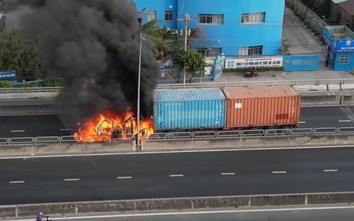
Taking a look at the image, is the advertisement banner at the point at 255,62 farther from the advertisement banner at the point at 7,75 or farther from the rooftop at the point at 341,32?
the advertisement banner at the point at 7,75

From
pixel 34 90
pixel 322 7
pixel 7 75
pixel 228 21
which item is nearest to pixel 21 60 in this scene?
pixel 7 75

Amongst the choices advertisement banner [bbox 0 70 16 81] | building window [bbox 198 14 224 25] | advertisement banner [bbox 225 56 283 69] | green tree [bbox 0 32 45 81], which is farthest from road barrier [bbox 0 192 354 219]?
building window [bbox 198 14 224 25]

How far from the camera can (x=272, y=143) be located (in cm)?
3809

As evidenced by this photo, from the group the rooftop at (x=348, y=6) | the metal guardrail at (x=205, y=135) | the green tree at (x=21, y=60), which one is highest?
the rooftop at (x=348, y=6)

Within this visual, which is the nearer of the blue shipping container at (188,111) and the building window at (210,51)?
the blue shipping container at (188,111)

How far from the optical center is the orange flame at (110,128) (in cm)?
3769

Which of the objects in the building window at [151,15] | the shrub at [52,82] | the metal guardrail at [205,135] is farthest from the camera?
the building window at [151,15]

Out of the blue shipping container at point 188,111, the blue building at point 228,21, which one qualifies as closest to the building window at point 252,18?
the blue building at point 228,21

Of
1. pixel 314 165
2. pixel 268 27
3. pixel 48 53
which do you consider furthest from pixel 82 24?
pixel 268 27

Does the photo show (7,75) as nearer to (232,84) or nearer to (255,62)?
(232,84)

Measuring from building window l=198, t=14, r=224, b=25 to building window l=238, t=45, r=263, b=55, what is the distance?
3.30 m

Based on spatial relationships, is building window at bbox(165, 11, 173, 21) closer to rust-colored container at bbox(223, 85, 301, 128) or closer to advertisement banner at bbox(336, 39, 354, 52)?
advertisement banner at bbox(336, 39, 354, 52)

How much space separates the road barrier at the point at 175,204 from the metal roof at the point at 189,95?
8.87m

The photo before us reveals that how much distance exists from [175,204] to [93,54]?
1150cm
